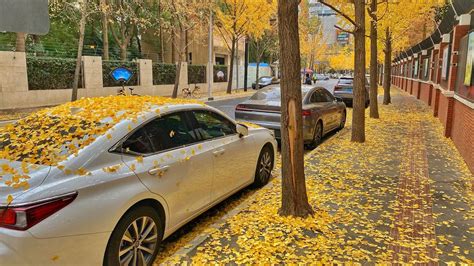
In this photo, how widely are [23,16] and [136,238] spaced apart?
2.65 meters

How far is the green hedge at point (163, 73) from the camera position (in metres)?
26.6

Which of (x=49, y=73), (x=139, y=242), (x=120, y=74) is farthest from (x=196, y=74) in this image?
(x=139, y=242)

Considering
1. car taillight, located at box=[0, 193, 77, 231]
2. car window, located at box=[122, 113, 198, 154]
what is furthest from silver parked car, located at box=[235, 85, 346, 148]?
car taillight, located at box=[0, 193, 77, 231]

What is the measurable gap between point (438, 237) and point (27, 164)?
166 inches

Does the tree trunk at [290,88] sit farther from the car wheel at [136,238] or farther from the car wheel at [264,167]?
the car wheel at [136,238]

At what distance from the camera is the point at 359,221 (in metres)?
4.73

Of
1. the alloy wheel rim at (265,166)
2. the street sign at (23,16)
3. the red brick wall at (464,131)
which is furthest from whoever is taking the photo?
the red brick wall at (464,131)

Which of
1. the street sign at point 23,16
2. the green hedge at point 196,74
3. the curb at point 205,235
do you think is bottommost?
the curb at point 205,235

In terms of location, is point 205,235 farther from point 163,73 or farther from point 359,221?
point 163,73

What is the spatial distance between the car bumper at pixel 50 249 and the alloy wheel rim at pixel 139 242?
277mm

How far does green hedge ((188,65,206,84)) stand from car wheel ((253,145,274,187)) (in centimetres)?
2511

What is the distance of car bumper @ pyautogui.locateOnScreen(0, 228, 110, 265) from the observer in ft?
8.46

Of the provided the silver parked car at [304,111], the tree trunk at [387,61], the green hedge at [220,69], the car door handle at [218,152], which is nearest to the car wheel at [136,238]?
the car door handle at [218,152]

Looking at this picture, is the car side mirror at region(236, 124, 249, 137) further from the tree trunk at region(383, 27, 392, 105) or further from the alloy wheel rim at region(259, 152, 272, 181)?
the tree trunk at region(383, 27, 392, 105)
